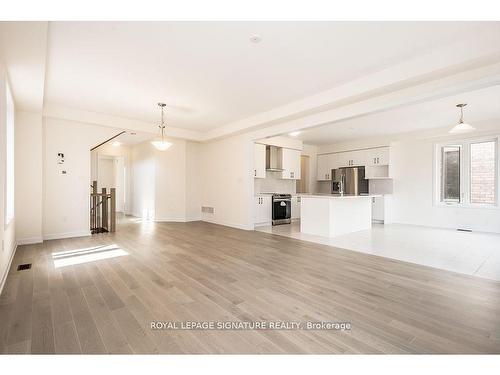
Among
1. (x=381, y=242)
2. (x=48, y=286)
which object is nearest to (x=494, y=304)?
(x=381, y=242)

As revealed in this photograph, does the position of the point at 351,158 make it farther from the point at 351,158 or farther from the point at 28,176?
the point at 28,176

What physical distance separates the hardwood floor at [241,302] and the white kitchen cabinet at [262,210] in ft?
8.88

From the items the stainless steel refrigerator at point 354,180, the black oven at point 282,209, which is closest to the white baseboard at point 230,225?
the black oven at point 282,209

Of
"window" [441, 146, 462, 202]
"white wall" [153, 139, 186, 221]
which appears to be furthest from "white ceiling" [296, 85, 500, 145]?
"white wall" [153, 139, 186, 221]

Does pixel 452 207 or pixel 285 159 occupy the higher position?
pixel 285 159

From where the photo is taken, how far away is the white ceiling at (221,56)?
2.60 metres

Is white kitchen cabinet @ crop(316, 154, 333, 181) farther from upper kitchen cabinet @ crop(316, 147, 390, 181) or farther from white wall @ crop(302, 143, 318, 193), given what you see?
white wall @ crop(302, 143, 318, 193)

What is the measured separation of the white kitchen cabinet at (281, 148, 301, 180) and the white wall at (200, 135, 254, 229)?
157 cm

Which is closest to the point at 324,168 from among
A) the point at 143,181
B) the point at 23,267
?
the point at 143,181

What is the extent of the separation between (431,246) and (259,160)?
176 inches

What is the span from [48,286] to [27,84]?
295 centimetres

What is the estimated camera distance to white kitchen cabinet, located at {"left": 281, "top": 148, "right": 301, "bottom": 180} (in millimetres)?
7832
